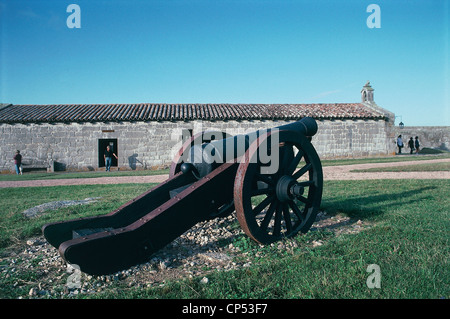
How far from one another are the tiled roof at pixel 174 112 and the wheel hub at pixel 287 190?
653 inches

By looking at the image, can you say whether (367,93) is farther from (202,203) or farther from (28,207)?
(202,203)

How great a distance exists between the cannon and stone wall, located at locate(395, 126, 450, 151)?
28.1 meters

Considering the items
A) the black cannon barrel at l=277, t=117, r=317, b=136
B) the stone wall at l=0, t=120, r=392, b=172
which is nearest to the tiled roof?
Answer: the stone wall at l=0, t=120, r=392, b=172

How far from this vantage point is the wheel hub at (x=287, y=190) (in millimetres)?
3590

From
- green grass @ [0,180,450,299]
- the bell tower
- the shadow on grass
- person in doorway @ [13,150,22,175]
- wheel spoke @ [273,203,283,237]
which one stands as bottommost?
person in doorway @ [13,150,22,175]

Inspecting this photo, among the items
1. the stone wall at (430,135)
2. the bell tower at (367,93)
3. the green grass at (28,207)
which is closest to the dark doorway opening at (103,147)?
the green grass at (28,207)

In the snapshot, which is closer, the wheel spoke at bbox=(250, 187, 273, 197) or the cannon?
the cannon

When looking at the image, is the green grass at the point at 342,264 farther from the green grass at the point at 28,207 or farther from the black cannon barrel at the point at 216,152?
the black cannon barrel at the point at 216,152

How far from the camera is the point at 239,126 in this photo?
20625mm

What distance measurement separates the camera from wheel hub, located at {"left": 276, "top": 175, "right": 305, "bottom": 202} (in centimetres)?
359

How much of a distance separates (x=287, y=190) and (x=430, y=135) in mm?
30141

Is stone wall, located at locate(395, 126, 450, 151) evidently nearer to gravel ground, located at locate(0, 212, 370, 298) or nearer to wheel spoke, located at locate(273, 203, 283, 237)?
gravel ground, located at locate(0, 212, 370, 298)

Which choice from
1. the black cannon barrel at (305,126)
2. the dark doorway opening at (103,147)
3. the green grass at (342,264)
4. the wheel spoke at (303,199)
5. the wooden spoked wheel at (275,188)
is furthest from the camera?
the dark doorway opening at (103,147)

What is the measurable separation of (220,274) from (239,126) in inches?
715
